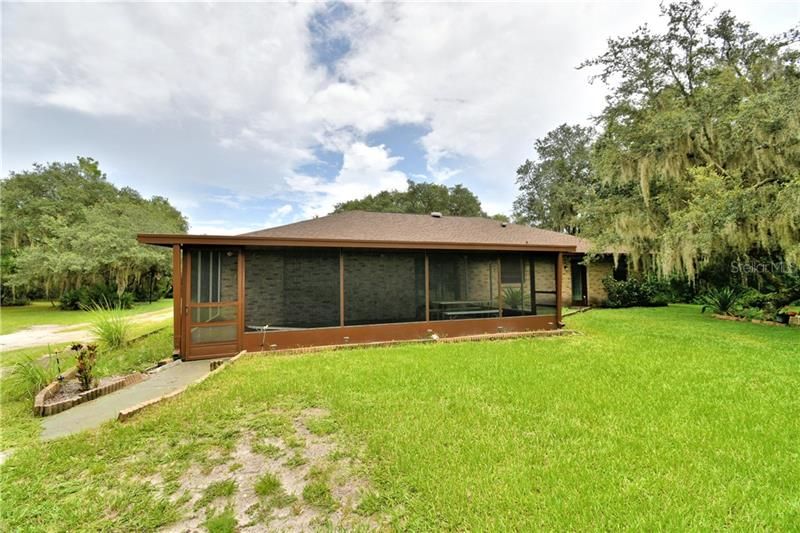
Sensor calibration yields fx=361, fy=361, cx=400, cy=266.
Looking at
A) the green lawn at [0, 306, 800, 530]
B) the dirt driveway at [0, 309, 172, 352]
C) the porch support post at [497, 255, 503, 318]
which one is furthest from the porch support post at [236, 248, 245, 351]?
the porch support post at [497, 255, 503, 318]

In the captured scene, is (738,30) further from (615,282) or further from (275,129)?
(275,129)

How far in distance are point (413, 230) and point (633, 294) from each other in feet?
27.9

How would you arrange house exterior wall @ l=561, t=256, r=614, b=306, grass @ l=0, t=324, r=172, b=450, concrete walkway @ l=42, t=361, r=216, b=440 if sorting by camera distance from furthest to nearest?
house exterior wall @ l=561, t=256, r=614, b=306
concrete walkway @ l=42, t=361, r=216, b=440
grass @ l=0, t=324, r=172, b=450

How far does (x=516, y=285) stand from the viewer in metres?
8.91

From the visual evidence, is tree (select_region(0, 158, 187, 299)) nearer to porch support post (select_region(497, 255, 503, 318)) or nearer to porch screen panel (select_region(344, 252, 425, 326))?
porch screen panel (select_region(344, 252, 425, 326))

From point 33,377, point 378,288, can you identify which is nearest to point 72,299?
point 378,288

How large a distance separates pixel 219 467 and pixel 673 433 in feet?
12.4

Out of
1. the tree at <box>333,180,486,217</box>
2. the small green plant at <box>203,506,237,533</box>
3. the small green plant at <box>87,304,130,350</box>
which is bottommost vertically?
the small green plant at <box>203,506,237,533</box>

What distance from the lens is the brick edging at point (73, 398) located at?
404 cm

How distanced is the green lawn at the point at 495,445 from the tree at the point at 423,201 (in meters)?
25.4

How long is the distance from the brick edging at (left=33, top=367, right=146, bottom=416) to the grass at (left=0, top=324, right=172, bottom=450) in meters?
0.12

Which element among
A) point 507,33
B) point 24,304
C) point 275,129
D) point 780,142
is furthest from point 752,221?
point 24,304

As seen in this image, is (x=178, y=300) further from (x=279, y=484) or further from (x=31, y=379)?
(x=279, y=484)

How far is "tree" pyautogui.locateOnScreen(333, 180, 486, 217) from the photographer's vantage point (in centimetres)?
3012
